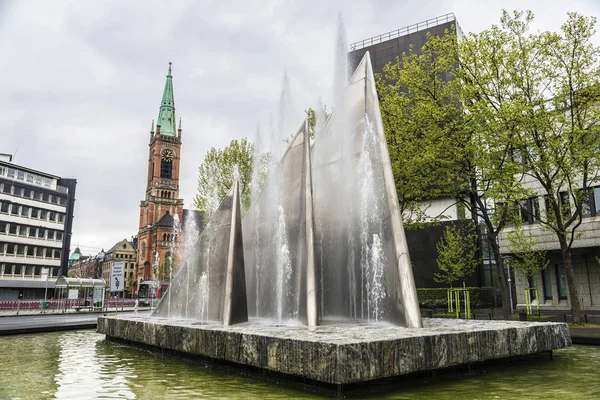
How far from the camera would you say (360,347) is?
20.7 ft

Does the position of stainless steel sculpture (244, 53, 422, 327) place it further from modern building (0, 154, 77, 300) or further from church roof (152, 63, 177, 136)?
church roof (152, 63, 177, 136)

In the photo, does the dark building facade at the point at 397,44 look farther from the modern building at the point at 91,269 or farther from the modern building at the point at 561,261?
the modern building at the point at 91,269

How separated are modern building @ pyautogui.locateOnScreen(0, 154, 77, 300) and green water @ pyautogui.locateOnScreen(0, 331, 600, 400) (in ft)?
174

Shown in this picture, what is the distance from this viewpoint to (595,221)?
26.0m

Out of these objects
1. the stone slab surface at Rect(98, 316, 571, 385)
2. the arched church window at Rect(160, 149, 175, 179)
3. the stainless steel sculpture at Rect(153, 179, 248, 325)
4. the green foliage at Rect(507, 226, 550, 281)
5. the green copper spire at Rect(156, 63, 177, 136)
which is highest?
the green copper spire at Rect(156, 63, 177, 136)

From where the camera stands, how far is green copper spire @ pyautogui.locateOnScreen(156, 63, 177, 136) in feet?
349

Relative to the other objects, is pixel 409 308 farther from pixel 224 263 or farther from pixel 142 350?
pixel 142 350

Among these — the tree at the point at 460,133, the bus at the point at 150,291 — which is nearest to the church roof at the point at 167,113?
the bus at the point at 150,291

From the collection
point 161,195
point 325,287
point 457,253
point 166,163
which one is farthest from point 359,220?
point 166,163

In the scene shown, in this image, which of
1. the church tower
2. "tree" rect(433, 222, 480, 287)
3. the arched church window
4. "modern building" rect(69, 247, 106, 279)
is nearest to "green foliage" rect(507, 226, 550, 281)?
"tree" rect(433, 222, 480, 287)

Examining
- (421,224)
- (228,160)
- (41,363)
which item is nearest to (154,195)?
(228,160)

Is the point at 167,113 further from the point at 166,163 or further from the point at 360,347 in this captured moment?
the point at 360,347

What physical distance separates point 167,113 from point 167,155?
11.0 meters

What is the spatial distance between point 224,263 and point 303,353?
19.6ft
